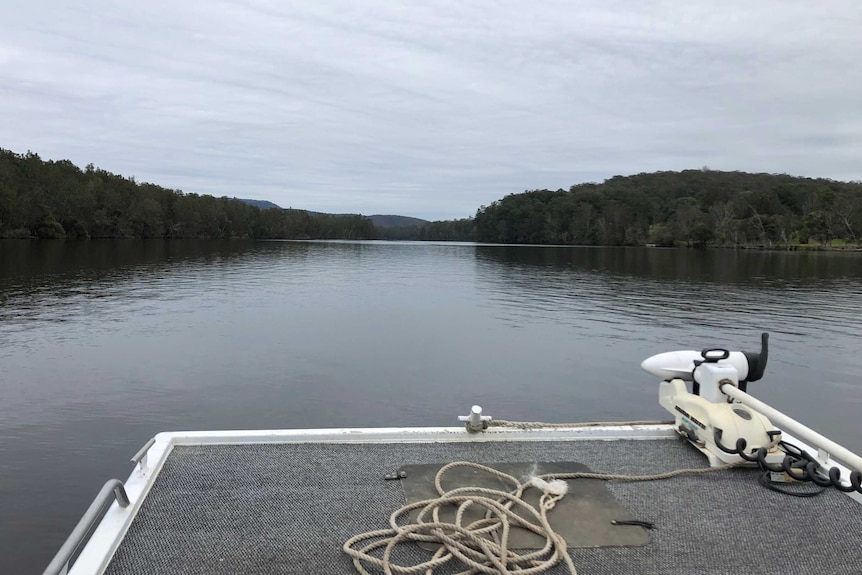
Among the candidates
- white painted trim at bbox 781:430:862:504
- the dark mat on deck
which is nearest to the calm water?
the dark mat on deck

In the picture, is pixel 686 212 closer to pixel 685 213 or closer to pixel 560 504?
pixel 685 213

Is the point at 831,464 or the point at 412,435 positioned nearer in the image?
the point at 831,464

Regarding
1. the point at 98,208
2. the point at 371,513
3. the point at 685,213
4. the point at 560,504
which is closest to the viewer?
the point at 371,513

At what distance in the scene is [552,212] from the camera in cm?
13300

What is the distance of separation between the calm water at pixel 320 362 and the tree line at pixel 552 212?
202 feet

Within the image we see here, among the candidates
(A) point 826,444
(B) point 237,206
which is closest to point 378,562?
(A) point 826,444

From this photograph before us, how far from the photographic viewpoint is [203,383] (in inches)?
384

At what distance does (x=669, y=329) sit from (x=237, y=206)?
11711 cm

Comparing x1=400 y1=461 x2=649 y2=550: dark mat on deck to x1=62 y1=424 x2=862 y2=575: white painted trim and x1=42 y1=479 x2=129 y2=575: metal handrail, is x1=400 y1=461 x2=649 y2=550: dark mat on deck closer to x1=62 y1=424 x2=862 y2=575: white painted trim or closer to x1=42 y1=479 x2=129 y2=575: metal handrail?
x1=62 y1=424 x2=862 y2=575: white painted trim

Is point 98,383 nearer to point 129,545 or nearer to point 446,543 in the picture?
point 129,545

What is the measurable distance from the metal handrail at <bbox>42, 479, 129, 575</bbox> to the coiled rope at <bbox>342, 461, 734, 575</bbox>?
1148 millimetres

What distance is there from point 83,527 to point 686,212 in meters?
115

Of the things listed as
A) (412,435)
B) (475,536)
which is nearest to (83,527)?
(475,536)

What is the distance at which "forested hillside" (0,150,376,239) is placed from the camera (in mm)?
69625
